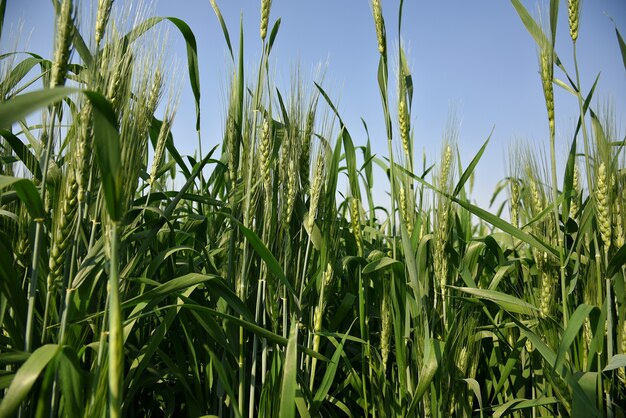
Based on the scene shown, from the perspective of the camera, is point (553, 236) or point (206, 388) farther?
point (553, 236)

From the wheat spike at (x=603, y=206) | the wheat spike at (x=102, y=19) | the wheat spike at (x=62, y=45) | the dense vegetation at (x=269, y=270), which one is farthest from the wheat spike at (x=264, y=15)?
the wheat spike at (x=603, y=206)

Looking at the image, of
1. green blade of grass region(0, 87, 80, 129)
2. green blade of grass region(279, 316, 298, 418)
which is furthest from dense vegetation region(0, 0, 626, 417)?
green blade of grass region(0, 87, 80, 129)

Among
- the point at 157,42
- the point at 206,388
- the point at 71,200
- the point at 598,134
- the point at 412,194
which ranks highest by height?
the point at 157,42

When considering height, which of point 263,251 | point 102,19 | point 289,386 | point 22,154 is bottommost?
point 289,386

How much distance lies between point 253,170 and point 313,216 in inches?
8.6

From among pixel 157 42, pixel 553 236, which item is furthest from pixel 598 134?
pixel 157 42

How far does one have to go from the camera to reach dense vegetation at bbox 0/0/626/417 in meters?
1.18

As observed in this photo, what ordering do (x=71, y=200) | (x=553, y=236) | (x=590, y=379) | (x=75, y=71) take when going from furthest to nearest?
(x=553, y=236) < (x=75, y=71) < (x=590, y=379) < (x=71, y=200)

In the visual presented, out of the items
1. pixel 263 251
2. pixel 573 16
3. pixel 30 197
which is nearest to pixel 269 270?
pixel 263 251

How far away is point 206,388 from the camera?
1.56 metres

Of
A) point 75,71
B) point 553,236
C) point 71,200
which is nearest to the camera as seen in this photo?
point 71,200

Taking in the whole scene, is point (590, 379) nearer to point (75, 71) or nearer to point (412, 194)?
point (412, 194)

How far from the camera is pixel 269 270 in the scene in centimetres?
154

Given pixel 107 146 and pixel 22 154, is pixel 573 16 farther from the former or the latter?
pixel 22 154
